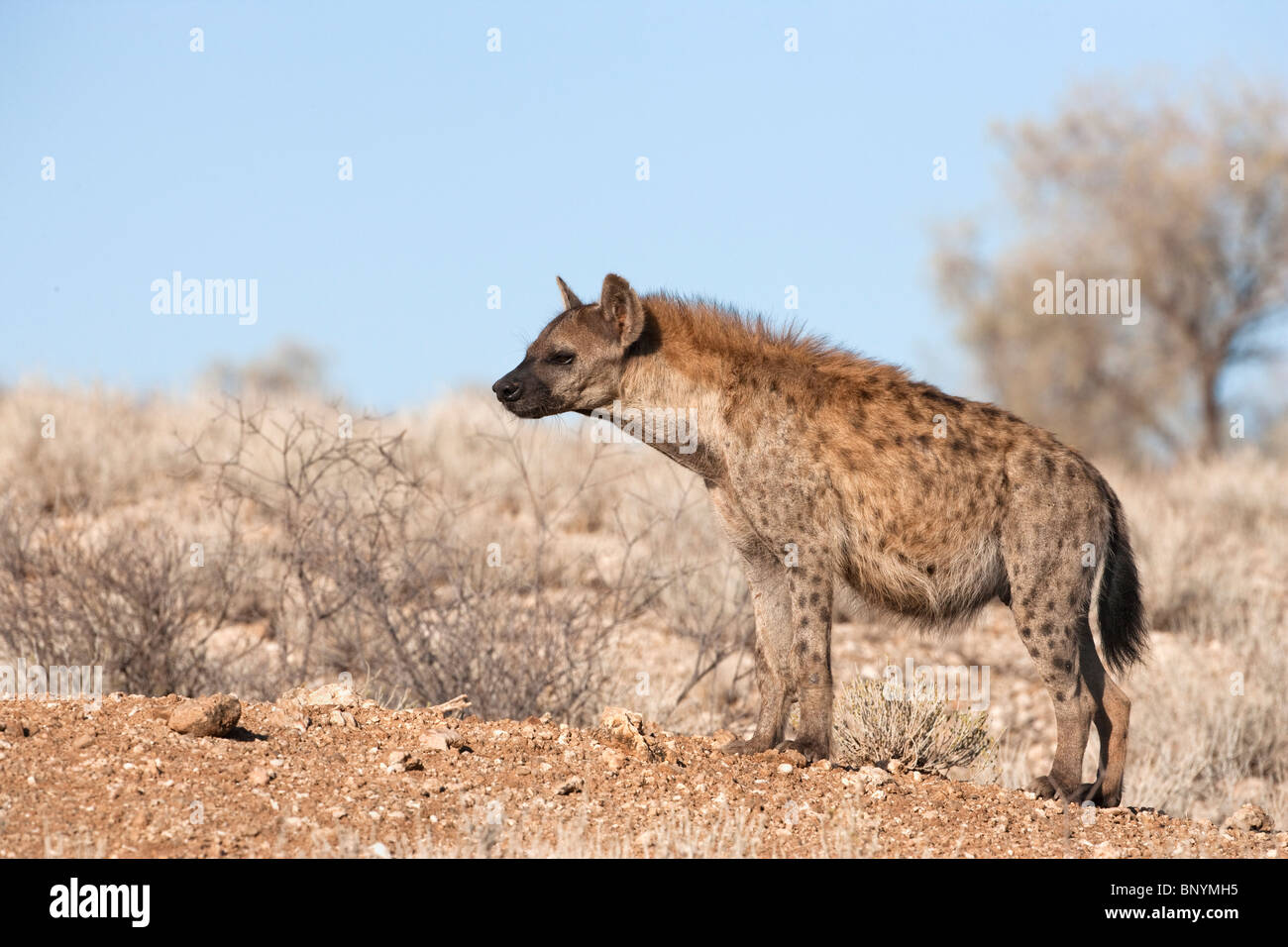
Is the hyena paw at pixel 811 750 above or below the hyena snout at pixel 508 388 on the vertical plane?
below

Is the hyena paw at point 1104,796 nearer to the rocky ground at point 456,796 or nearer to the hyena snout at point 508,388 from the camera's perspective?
the rocky ground at point 456,796

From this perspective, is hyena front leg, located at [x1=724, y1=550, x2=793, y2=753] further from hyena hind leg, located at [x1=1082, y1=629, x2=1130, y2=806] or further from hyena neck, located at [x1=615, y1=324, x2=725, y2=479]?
hyena hind leg, located at [x1=1082, y1=629, x2=1130, y2=806]

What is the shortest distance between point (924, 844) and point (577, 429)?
421cm

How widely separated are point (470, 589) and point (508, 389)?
348cm

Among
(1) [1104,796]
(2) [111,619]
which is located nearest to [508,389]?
(1) [1104,796]

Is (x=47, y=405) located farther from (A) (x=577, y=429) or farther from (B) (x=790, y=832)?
(B) (x=790, y=832)

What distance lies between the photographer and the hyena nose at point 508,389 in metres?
8.44

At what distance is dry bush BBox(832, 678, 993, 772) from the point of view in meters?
8.85

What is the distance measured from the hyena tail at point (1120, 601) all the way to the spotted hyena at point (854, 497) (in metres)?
0.01

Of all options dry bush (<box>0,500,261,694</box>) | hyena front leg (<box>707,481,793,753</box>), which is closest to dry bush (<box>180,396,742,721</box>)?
dry bush (<box>0,500,261,694</box>)

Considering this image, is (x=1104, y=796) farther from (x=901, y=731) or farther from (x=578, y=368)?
(x=578, y=368)

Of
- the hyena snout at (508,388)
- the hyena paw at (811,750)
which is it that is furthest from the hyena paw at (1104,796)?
the hyena snout at (508,388)

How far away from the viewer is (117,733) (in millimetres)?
6820

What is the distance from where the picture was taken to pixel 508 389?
845cm
